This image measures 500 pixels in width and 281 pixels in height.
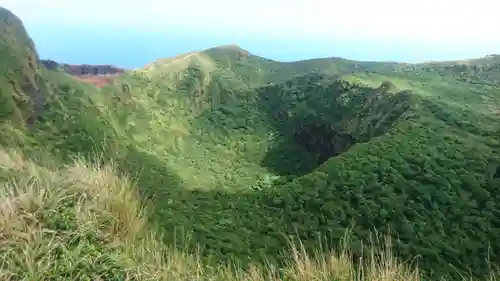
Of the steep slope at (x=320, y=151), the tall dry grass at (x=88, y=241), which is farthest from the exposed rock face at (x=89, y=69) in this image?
the tall dry grass at (x=88, y=241)

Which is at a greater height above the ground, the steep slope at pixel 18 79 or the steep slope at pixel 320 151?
Answer: the steep slope at pixel 18 79

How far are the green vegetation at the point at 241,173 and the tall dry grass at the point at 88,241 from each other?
0.07ft

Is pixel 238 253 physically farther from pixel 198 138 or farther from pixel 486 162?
pixel 198 138

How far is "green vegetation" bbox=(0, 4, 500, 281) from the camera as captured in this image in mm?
5363

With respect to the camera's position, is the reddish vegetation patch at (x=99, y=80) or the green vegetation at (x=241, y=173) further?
the reddish vegetation patch at (x=99, y=80)

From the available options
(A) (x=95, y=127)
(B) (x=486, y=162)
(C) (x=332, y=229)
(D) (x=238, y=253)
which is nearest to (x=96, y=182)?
(D) (x=238, y=253)

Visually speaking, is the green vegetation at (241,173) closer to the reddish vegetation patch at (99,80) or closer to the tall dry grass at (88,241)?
the tall dry grass at (88,241)

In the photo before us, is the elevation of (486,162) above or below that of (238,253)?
above

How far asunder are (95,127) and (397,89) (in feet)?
28.4

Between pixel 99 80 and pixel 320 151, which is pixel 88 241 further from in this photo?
pixel 320 151

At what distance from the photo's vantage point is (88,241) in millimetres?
5160

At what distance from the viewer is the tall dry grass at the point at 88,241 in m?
4.67

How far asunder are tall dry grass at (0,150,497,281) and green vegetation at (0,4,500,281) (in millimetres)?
22

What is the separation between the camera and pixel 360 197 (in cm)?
870
